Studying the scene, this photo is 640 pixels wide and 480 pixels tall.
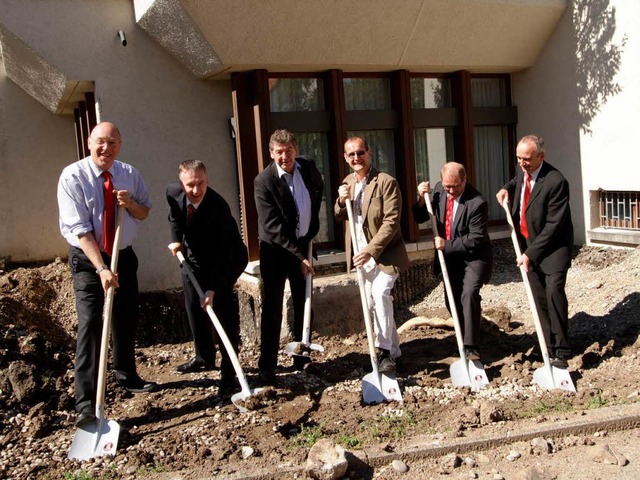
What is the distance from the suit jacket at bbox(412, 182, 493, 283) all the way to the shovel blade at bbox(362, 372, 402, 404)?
1.19 metres

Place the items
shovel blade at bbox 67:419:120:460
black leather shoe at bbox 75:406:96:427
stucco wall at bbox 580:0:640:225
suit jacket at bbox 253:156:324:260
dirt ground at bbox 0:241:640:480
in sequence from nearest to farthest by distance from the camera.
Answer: dirt ground at bbox 0:241:640:480
shovel blade at bbox 67:419:120:460
black leather shoe at bbox 75:406:96:427
suit jacket at bbox 253:156:324:260
stucco wall at bbox 580:0:640:225

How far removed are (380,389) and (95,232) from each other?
7.93ft

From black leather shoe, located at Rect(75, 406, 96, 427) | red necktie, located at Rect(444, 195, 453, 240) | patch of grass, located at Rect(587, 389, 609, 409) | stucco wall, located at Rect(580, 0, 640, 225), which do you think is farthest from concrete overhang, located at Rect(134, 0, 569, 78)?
patch of grass, located at Rect(587, 389, 609, 409)

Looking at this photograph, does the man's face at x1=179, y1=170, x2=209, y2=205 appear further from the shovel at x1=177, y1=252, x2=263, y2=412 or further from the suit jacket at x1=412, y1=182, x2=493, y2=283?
the suit jacket at x1=412, y1=182, x2=493, y2=283

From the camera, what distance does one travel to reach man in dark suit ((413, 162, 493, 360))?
5.40 meters

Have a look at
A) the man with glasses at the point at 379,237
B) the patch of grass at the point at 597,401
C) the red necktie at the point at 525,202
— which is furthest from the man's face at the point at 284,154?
the patch of grass at the point at 597,401

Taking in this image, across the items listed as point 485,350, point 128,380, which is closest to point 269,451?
point 128,380

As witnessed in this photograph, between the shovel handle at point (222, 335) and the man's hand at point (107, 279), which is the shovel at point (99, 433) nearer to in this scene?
the man's hand at point (107, 279)

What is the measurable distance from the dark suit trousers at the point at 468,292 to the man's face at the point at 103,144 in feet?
9.31

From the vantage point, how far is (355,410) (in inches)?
191

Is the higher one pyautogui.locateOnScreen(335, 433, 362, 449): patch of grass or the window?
the window

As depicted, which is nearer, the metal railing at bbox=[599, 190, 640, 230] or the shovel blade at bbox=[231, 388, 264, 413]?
the shovel blade at bbox=[231, 388, 264, 413]

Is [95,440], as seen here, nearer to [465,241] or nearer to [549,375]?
[465,241]

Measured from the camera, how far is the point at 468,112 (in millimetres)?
8344
